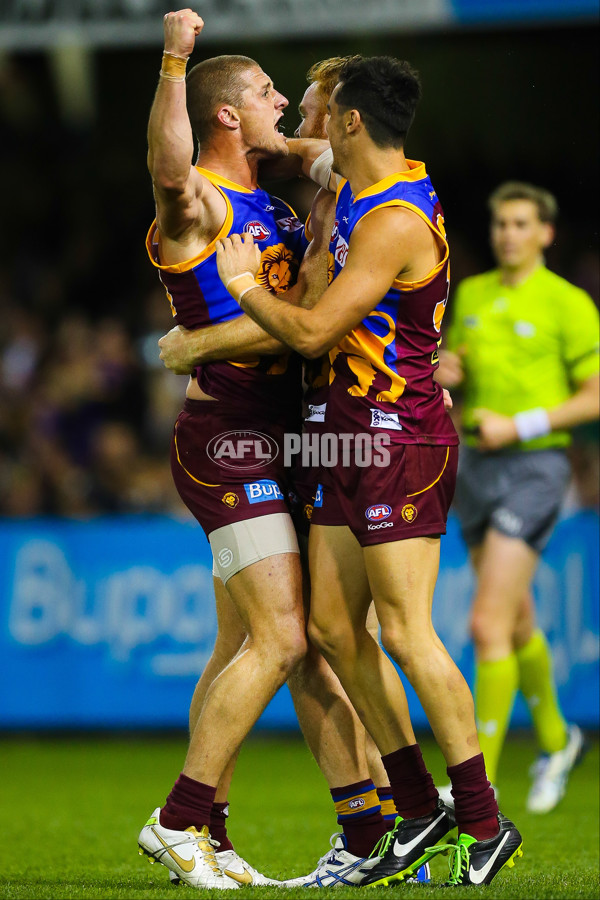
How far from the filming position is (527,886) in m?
3.84

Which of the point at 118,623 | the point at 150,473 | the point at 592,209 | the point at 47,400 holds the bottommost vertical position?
the point at 118,623

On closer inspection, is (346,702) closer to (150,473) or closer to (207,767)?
(207,767)

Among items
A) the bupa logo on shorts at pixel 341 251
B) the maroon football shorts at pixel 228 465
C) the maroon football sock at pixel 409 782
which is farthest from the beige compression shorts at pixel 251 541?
the bupa logo on shorts at pixel 341 251

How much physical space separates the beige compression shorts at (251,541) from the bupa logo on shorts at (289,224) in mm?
1028

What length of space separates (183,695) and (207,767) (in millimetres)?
4340

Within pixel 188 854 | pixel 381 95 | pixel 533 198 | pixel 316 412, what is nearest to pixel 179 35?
pixel 381 95

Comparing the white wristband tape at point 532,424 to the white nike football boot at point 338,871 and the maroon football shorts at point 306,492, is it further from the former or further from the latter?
the white nike football boot at point 338,871

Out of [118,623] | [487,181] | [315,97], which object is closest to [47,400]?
[118,623]

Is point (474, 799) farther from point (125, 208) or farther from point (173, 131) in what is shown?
point (125, 208)

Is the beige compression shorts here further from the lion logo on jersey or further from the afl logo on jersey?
the afl logo on jersey

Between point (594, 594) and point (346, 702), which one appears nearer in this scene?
point (346, 702)

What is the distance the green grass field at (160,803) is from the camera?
392 cm

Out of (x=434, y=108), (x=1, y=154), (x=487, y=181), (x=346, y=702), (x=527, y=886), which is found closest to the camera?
(x=527, y=886)

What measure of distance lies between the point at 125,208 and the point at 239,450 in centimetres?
900
